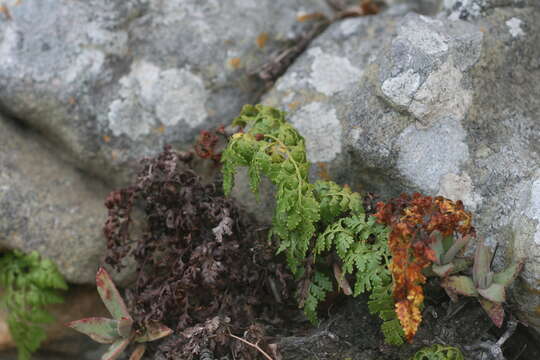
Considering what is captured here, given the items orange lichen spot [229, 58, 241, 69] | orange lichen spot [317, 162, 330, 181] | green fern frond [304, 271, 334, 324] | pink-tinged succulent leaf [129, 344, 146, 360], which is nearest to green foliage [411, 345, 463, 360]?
green fern frond [304, 271, 334, 324]

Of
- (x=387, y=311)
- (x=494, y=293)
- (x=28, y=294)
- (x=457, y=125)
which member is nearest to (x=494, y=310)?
(x=494, y=293)

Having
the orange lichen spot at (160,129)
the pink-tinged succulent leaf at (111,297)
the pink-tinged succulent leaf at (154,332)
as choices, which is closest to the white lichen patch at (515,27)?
the orange lichen spot at (160,129)

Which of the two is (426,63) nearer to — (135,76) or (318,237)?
(318,237)

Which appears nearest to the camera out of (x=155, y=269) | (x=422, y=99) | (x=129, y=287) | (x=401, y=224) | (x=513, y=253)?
(x=401, y=224)

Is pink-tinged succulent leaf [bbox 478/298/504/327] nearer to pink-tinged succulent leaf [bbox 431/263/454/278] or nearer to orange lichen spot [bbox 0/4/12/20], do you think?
pink-tinged succulent leaf [bbox 431/263/454/278]

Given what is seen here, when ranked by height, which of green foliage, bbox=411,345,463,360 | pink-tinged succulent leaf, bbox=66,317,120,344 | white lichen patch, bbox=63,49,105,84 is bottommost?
green foliage, bbox=411,345,463,360

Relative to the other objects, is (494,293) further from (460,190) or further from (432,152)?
(432,152)

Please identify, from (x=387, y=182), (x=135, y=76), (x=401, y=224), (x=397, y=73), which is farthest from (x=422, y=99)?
(x=135, y=76)
